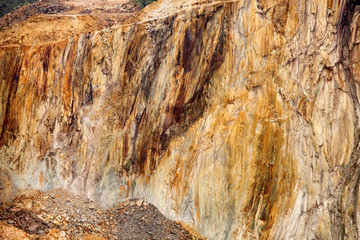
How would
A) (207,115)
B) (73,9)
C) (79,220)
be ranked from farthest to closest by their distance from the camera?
(73,9) < (79,220) < (207,115)

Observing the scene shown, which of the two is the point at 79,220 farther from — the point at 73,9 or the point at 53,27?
the point at 73,9

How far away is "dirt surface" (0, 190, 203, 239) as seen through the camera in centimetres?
1175

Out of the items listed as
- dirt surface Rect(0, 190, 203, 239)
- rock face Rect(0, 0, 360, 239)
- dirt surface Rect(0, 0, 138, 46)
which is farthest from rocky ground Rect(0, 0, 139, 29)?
dirt surface Rect(0, 190, 203, 239)

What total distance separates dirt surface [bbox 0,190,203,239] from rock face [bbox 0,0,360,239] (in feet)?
→ 1.81

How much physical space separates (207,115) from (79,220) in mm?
7206

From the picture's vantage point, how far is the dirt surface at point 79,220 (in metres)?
11.8

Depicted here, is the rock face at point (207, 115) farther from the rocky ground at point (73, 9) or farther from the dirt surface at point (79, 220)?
the rocky ground at point (73, 9)

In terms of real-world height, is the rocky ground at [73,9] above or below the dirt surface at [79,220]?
above

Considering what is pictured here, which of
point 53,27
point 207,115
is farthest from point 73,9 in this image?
point 207,115

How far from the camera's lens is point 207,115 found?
39.5 ft

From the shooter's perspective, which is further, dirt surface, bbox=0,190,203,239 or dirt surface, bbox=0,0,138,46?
dirt surface, bbox=0,0,138,46

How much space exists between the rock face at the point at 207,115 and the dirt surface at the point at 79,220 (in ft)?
1.81

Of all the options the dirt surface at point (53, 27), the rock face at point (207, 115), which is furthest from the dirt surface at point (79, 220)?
the dirt surface at point (53, 27)

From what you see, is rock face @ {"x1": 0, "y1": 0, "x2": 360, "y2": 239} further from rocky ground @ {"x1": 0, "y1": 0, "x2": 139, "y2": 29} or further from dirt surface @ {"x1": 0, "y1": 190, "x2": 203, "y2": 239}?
rocky ground @ {"x1": 0, "y1": 0, "x2": 139, "y2": 29}
